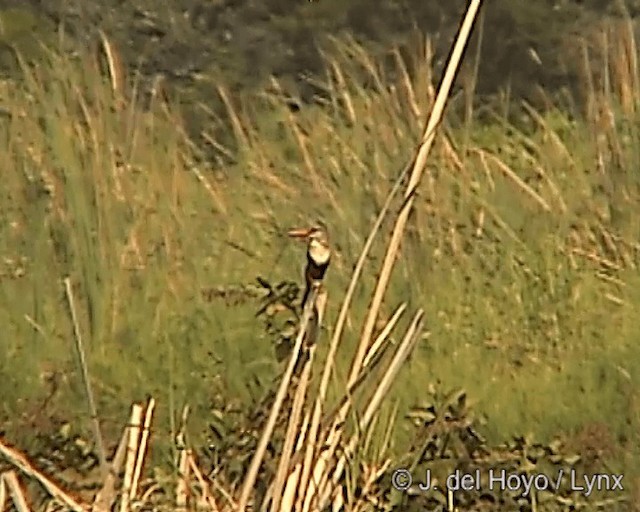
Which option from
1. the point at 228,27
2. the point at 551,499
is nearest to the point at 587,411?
the point at 551,499

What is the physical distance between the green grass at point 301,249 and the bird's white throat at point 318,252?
1.97 feet

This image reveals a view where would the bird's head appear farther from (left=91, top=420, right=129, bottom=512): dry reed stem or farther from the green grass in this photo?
the green grass

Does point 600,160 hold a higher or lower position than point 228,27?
higher

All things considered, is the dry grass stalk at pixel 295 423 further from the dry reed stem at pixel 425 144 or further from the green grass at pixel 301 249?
the green grass at pixel 301 249

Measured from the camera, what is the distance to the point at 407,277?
118 inches

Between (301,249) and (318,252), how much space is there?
1.31 metres

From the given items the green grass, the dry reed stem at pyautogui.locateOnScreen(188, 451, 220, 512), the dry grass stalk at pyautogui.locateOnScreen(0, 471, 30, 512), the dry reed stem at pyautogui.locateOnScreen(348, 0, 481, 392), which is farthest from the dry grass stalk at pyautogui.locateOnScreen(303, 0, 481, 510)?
the green grass

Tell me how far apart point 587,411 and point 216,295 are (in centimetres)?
60

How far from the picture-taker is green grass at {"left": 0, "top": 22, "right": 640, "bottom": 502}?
2658 mm

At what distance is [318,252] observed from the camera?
1768 mm

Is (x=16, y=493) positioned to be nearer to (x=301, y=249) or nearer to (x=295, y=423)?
(x=295, y=423)

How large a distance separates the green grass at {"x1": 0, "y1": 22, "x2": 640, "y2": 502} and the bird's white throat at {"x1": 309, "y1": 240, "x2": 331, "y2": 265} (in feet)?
1.97

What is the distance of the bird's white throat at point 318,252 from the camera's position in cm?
176

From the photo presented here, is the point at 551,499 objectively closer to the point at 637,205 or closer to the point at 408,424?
the point at 408,424
